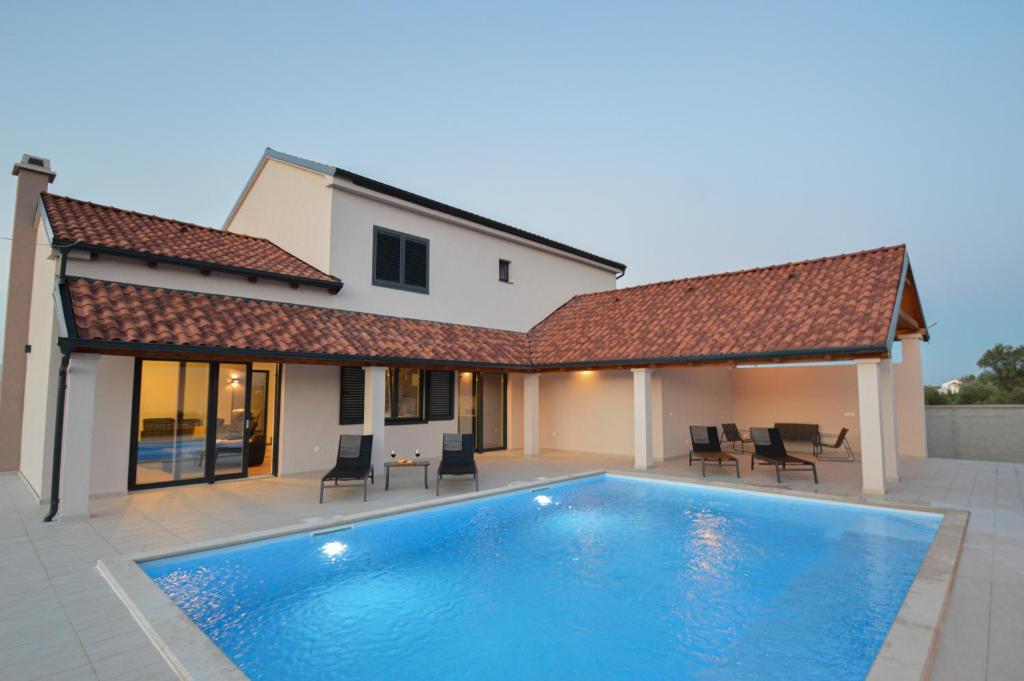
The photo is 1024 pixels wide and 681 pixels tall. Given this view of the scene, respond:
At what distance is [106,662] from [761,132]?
36427 millimetres

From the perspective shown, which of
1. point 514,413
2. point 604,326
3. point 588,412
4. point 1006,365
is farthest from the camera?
point 1006,365

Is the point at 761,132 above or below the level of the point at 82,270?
above

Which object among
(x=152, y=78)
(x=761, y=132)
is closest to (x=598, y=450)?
(x=152, y=78)

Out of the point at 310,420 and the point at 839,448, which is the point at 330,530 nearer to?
the point at 310,420

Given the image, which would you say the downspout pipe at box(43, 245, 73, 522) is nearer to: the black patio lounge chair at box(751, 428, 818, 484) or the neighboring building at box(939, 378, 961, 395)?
the black patio lounge chair at box(751, 428, 818, 484)

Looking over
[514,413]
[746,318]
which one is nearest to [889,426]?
[746,318]

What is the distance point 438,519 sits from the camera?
9.27 m

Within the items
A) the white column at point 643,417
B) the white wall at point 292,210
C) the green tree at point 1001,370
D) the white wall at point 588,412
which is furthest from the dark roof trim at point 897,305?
the green tree at point 1001,370

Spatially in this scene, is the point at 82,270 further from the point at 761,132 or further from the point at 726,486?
the point at 761,132

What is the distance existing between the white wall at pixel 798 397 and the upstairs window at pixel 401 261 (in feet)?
43.0

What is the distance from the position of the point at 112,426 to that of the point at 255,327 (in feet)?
11.2

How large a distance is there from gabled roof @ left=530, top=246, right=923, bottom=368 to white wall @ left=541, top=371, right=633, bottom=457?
1806 millimetres

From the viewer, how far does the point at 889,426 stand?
39.8ft

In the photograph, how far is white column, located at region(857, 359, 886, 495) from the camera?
401 inches
